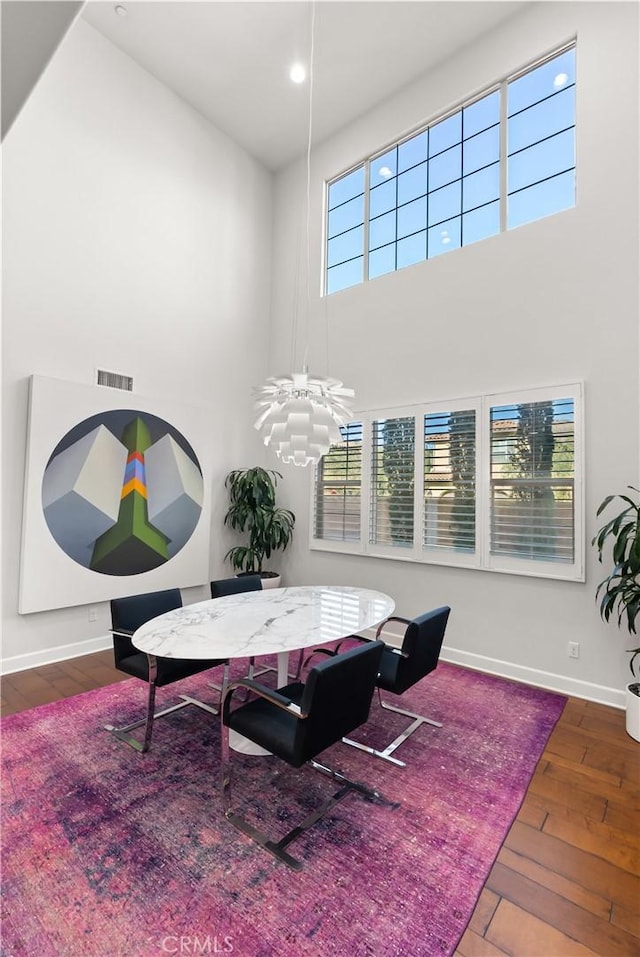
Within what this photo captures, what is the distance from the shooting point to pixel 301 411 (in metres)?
2.76

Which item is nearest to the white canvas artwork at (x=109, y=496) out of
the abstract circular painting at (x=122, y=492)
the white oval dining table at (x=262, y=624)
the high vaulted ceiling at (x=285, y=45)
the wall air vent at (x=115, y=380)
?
the abstract circular painting at (x=122, y=492)

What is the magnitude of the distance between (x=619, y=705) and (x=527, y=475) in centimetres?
180

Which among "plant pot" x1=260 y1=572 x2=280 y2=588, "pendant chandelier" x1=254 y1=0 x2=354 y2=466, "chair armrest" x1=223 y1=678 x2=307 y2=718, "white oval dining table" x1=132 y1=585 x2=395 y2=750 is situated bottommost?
"plant pot" x1=260 y1=572 x2=280 y2=588

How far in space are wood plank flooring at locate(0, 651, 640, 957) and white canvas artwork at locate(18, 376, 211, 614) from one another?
12.0 ft

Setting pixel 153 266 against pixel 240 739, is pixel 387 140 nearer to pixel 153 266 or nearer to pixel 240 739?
pixel 153 266

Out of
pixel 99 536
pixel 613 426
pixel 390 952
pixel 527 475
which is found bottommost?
pixel 390 952

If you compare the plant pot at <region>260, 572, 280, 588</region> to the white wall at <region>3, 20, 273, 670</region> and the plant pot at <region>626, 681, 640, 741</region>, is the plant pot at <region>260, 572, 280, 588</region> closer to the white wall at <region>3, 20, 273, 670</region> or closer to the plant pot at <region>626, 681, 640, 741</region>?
the white wall at <region>3, 20, 273, 670</region>

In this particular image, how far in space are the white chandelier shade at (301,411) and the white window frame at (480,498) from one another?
1.68 m

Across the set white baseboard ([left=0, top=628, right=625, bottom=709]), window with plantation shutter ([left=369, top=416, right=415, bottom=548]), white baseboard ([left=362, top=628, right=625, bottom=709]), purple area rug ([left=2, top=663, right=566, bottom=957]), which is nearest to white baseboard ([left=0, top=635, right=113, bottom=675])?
white baseboard ([left=0, top=628, right=625, bottom=709])

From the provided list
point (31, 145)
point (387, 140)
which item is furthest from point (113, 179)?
point (387, 140)

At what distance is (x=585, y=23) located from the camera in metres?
3.69

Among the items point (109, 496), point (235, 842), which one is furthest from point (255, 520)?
point (235, 842)

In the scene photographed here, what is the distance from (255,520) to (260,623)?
2814 millimetres

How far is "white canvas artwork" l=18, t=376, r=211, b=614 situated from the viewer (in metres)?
3.78
